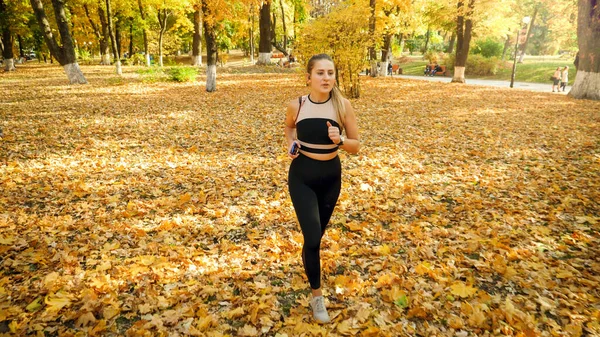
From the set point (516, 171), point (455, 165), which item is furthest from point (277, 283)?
point (516, 171)

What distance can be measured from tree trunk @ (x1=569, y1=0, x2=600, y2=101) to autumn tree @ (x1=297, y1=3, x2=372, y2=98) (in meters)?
10.2

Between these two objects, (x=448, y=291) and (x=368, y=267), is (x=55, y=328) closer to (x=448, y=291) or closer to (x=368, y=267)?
(x=368, y=267)

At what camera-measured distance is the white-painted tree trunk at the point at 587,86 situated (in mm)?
15711

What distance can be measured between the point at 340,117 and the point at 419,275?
90.1 inches

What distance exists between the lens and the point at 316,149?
9.95 ft

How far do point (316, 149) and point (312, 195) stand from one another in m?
0.43

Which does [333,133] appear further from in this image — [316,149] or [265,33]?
[265,33]

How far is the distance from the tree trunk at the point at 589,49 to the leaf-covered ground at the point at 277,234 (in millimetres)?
7964

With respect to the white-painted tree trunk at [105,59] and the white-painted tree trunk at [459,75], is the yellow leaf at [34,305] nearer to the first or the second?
the white-painted tree trunk at [459,75]

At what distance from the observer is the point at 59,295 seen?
137 inches

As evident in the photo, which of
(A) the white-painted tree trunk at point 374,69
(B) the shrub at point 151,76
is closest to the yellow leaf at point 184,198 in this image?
(B) the shrub at point 151,76

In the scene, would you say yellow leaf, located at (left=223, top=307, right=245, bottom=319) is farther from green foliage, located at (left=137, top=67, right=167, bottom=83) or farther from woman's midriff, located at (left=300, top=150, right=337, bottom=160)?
green foliage, located at (left=137, top=67, right=167, bottom=83)

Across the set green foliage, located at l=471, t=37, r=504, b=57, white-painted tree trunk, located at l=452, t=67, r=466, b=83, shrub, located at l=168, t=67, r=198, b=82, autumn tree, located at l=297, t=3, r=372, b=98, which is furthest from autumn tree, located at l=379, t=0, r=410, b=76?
green foliage, located at l=471, t=37, r=504, b=57

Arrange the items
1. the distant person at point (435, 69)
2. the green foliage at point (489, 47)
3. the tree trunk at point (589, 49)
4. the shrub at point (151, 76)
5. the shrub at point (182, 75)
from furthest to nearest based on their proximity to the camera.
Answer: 1. the green foliage at point (489, 47)
2. the distant person at point (435, 69)
3. the shrub at point (151, 76)
4. the shrub at point (182, 75)
5. the tree trunk at point (589, 49)
